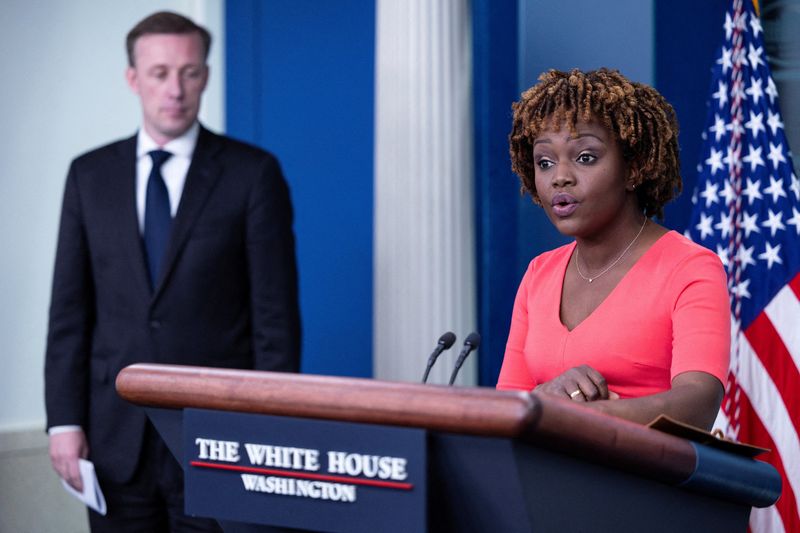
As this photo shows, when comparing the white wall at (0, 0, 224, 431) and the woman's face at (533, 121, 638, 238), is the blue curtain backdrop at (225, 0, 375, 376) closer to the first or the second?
the white wall at (0, 0, 224, 431)

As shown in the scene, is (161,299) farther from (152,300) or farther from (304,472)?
(304,472)

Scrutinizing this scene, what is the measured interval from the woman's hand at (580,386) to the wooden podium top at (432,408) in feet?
1.09

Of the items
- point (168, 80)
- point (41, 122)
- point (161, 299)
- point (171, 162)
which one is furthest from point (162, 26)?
point (41, 122)

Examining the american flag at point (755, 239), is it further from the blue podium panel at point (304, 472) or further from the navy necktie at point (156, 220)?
the blue podium panel at point (304, 472)

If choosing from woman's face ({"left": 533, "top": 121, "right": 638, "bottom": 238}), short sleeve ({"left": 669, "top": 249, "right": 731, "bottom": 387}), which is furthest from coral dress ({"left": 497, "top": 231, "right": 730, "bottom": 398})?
woman's face ({"left": 533, "top": 121, "right": 638, "bottom": 238})

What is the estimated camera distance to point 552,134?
1832 mm

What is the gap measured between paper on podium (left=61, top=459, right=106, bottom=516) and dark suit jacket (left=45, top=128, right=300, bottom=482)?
0.21ft

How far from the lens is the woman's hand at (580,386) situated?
167 cm

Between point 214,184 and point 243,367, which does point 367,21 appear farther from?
point 243,367

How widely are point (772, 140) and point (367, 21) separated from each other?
1991 mm

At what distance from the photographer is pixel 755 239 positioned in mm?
3137

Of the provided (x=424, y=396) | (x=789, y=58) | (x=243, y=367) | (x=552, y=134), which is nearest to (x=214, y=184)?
(x=243, y=367)

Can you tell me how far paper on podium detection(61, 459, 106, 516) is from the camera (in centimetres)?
293

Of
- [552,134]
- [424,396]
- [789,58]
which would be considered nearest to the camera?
[424,396]
